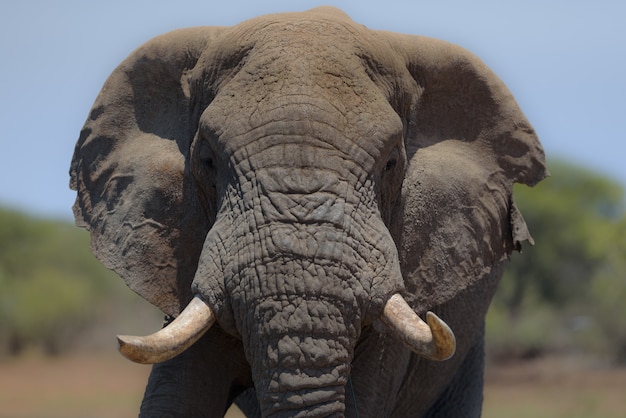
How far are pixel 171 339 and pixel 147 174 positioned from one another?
124cm

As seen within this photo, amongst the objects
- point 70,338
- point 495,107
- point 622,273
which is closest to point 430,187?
point 495,107

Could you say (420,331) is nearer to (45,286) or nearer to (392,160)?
Result: (392,160)

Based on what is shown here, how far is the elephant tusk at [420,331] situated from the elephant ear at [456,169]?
840 mm

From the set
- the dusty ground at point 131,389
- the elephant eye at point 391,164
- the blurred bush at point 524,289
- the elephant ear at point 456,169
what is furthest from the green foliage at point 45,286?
the elephant eye at point 391,164

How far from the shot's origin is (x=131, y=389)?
2408 cm

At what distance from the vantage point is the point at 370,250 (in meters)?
4.72

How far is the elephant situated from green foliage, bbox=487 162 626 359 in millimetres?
18638

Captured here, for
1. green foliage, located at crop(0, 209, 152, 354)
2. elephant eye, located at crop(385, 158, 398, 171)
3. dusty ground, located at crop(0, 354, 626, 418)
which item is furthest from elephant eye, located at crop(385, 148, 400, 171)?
green foliage, located at crop(0, 209, 152, 354)

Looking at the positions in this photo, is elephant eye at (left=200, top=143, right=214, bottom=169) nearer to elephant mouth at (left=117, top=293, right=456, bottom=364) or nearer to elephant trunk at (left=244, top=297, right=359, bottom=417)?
elephant mouth at (left=117, top=293, right=456, bottom=364)

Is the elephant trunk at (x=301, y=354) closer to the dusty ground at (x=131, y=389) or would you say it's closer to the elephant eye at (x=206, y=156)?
the elephant eye at (x=206, y=156)

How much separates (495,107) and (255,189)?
62.6 inches

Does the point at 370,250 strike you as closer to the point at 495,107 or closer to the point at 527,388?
the point at 495,107

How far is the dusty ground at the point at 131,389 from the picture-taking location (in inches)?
714

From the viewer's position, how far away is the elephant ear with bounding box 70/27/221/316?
18.0 feet
